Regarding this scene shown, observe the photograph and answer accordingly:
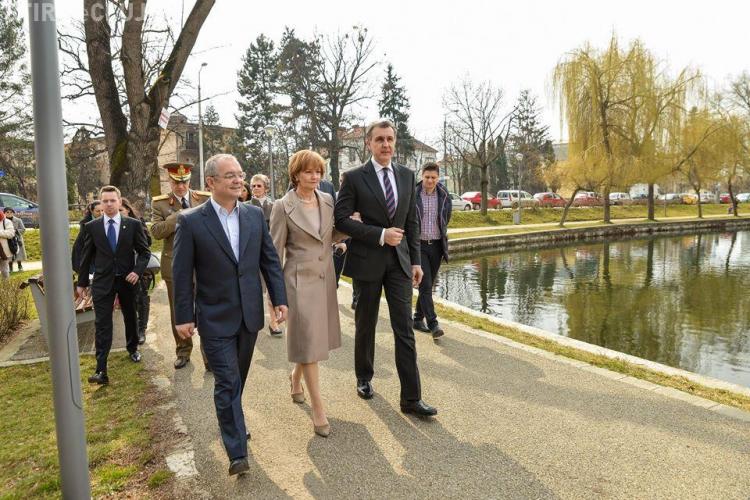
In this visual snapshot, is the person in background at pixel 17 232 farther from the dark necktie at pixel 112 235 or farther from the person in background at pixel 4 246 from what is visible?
the dark necktie at pixel 112 235

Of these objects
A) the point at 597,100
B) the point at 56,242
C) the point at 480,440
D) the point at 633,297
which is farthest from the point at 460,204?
the point at 56,242

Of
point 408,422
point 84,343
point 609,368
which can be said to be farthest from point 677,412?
point 84,343

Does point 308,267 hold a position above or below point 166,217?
below

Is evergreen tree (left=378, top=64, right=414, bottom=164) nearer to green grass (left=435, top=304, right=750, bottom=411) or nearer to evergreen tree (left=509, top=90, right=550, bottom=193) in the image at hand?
evergreen tree (left=509, top=90, right=550, bottom=193)

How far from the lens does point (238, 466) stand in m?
3.19

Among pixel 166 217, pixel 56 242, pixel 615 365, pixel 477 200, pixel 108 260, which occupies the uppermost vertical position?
pixel 477 200

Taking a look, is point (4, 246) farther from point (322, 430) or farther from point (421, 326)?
point (322, 430)

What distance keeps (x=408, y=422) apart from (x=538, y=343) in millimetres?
2960

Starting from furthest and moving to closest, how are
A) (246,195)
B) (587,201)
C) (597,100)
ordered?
(587,201) → (597,100) → (246,195)

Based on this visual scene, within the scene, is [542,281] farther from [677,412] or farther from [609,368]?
[677,412]

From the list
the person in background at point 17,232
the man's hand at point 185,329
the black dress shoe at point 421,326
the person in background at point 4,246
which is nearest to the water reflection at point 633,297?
the black dress shoe at point 421,326

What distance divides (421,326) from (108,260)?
3.69m

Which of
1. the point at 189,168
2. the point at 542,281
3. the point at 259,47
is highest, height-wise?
the point at 259,47

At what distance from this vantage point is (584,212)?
43.3 metres
